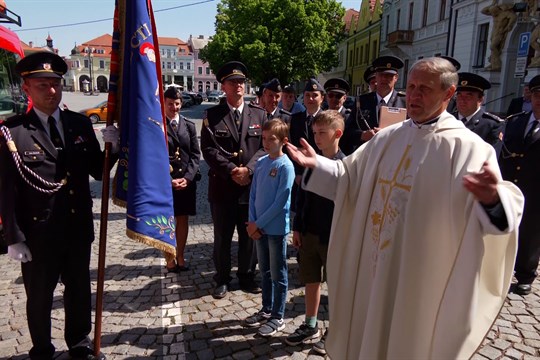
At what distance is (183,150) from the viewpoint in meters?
4.62

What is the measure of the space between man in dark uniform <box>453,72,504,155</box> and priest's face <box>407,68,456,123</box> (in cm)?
248

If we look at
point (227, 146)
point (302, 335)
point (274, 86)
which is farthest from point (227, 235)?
point (274, 86)

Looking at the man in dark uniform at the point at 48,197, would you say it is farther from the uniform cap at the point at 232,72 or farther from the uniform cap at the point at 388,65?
the uniform cap at the point at 388,65

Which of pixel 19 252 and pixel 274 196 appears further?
pixel 274 196

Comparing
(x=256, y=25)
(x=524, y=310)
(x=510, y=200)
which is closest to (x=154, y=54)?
(x=510, y=200)

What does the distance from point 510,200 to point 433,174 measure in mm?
382

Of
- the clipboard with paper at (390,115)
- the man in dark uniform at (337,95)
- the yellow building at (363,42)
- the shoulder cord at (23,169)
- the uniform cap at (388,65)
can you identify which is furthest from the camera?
the yellow building at (363,42)

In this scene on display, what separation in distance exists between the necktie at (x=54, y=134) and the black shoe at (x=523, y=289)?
4.76m

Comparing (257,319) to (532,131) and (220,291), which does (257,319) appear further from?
(532,131)

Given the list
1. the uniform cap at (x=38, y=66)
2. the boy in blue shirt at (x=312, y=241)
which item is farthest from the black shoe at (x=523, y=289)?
the uniform cap at (x=38, y=66)

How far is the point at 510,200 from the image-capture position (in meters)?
1.78

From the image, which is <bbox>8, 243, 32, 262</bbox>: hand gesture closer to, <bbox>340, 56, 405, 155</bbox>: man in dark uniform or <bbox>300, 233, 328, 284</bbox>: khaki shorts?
<bbox>300, 233, 328, 284</bbox>: khaki shorts

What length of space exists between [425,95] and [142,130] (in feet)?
5.99

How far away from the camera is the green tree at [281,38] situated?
30.5 m
